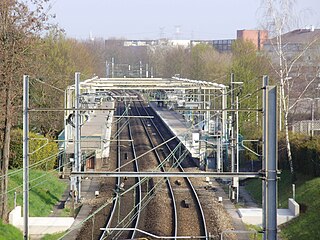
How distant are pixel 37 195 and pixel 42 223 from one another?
8.04 ft

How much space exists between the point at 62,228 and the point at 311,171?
676cm

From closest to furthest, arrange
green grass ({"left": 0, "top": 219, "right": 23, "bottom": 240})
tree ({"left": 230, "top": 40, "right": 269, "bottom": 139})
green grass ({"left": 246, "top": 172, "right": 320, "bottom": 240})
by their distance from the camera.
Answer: green grass ({"left": 0, "top": 219, "right": 23, "bottom": 240}) → green grass ({"left": 246, "top": 172, "right": 320, "bottom": 240}) → tree ({"left": 230, "top": 40, "right": 269, "bottom": 139})

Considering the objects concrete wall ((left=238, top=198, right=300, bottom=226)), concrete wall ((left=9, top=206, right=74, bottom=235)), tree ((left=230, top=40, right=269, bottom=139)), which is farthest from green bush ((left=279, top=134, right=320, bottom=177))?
concrete wall ((left=9, top=206, right=74, bottom=235))

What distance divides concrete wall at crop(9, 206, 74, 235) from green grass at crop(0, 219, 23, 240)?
1.04ft

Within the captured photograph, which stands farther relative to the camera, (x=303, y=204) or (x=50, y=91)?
(x=50, y=91)

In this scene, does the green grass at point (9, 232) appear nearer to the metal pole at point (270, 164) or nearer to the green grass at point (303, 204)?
the green grass at point (303, 204)

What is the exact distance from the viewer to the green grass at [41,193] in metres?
14.2

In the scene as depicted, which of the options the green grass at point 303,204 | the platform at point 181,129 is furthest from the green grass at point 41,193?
the green grass at point 303,204

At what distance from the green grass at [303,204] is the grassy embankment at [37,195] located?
4.96m

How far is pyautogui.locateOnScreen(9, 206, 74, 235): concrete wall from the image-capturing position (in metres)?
12.6

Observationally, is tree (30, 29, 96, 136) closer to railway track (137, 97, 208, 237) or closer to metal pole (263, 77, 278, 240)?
railway track (137, 97, 208, 237)

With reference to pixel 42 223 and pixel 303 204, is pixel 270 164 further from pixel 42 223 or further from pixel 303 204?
pixel 303 204

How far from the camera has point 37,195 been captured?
15094 millimetres

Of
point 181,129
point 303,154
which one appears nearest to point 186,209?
point 303,154
